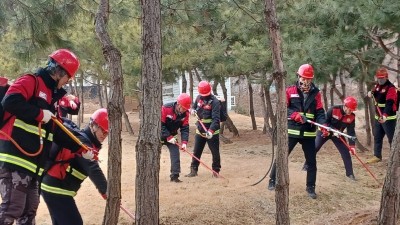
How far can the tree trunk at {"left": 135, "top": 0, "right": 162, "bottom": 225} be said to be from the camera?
11.0 feet

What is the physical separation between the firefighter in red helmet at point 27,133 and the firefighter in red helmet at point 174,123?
362 centimetres

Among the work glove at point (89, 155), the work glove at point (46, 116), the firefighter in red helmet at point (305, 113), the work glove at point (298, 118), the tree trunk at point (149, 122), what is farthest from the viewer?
the firefighter in red helmet at point (305, 113)

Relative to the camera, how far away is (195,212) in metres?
5.96

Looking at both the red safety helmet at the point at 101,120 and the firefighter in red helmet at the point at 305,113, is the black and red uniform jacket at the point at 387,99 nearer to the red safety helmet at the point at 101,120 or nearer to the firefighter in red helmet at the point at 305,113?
the firefighter in red helmet at the point at 305,113

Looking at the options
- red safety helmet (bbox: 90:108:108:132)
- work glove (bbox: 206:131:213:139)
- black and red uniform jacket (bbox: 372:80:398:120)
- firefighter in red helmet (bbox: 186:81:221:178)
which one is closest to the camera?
red safety helmet (bbox: 90:108:108:132)

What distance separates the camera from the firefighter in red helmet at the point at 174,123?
7.57 metres

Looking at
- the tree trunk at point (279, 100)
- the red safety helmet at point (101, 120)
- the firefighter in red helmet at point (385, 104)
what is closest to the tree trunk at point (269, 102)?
the firefighter in red helmet at point (385, 104)

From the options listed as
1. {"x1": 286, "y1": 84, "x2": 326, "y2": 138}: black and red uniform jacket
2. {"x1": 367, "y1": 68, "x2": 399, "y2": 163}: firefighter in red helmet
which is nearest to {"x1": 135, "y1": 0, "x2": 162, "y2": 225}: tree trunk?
{"x1": 286, "y1": 84, "x2": 326, "y2": 138}: black and red uniform jacket

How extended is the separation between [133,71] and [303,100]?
21.0 ft

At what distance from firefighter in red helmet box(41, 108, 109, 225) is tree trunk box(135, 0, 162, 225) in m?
0.86

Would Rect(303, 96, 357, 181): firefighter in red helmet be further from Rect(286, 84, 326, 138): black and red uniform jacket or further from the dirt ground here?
Rect(286, 84, 326, 138): black and red uniform jacket

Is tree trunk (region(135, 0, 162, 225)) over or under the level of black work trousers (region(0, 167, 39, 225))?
over

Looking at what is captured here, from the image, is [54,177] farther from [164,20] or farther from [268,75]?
[268,75]

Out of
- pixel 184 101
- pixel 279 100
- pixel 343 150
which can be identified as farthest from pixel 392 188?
pixel 343 150
